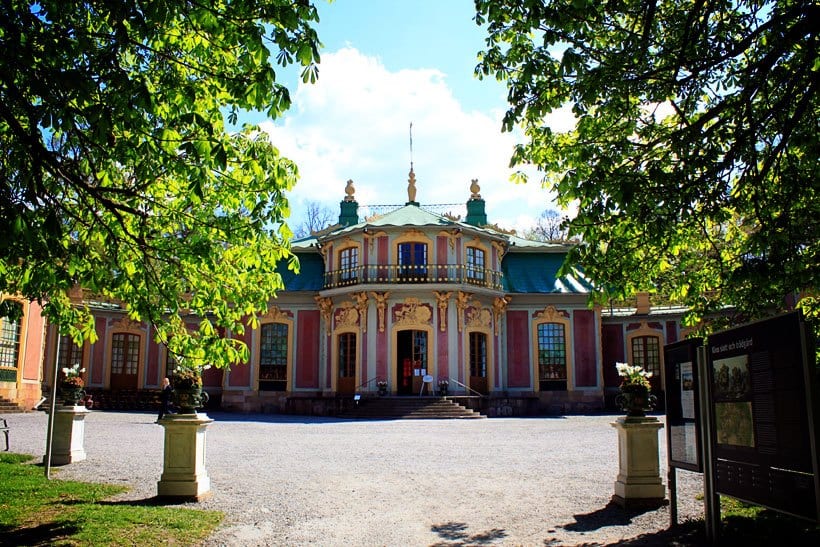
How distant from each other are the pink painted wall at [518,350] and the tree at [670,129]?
18.2m

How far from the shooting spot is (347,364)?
2467 centimetres

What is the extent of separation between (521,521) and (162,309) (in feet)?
13.8

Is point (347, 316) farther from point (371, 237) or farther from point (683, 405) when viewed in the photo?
point (683, 405)

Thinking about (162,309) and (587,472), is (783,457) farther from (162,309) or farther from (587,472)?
(162,309)

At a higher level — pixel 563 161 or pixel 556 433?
pixel 563 161

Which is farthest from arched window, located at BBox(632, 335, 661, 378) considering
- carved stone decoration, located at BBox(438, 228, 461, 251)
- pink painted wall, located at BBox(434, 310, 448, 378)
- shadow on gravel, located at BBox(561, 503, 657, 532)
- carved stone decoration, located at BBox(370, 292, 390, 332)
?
Answer: shadow on gravel, located at BBox(561, 503, 657, 532)

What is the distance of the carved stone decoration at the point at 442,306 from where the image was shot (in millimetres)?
23562

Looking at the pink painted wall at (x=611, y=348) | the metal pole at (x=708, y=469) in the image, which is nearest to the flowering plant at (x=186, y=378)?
the metal pole at (x=708, y=469)

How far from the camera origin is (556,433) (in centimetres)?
1520

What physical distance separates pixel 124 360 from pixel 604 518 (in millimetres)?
24558

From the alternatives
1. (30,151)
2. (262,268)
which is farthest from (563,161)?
(30,151)

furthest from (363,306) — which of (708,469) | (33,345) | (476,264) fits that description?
(708,469)

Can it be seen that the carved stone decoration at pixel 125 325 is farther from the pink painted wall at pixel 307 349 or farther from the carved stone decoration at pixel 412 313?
the carved stone decoration at pixel 412 313

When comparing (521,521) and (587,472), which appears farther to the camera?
(587,472)
